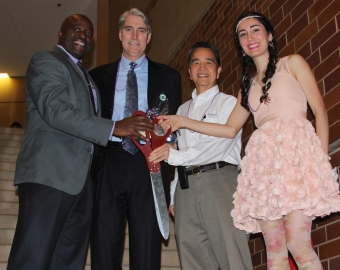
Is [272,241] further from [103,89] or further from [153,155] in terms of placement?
[103,89]

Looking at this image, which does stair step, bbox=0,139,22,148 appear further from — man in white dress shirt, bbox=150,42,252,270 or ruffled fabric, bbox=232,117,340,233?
ruffled fabric, bbox=232,117,340,233

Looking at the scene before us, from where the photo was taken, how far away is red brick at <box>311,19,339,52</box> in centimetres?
291

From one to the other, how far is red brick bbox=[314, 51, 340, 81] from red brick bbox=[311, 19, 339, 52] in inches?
5.2

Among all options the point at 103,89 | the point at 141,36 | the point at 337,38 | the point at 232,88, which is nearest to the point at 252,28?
the point at 337,38

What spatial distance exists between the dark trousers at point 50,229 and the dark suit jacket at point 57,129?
6 cm

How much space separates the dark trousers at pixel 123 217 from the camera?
9.02 feet

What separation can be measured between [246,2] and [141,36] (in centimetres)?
142

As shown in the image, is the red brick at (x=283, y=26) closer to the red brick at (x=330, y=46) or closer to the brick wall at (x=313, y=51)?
the brick wall at (x=313, y=51)

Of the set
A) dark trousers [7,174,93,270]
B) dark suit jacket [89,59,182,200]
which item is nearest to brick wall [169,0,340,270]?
dark suit jacket [89,59,182,200]

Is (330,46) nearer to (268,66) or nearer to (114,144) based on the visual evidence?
(268,66)

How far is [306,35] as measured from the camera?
3203 millimetres

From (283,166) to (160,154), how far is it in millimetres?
746

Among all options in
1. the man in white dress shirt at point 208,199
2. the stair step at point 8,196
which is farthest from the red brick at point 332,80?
the stair step at point 8,196

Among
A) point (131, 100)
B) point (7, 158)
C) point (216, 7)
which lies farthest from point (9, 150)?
point (131, 100)
